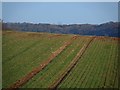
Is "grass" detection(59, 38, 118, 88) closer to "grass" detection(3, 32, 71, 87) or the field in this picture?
the field

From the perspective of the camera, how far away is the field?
26.5 meters

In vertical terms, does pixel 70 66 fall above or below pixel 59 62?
below

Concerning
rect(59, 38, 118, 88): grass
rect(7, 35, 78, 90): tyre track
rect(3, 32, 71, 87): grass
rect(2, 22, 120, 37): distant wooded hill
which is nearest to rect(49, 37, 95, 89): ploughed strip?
rect(59, 38, 118, 88): grass

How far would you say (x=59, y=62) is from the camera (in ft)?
110

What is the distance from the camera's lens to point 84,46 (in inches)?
1661

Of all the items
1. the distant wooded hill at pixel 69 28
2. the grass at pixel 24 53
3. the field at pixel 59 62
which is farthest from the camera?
the distant wooded hill at pixel 69 28

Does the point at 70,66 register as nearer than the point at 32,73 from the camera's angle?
No

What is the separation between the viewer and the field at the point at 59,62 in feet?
86.8

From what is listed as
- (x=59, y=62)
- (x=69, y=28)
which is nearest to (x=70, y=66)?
(x=59, y=62)

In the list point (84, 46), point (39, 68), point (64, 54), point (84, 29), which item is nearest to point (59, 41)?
point (84, 46)

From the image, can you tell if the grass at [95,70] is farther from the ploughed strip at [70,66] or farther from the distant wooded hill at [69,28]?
the distant wooded hill at [69,28]

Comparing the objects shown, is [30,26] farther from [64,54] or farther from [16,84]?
[16,84]

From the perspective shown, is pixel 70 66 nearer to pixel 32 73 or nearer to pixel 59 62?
pixel 59 62

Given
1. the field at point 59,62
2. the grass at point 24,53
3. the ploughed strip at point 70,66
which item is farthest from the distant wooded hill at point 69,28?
the ploughed strip at point 70,66
